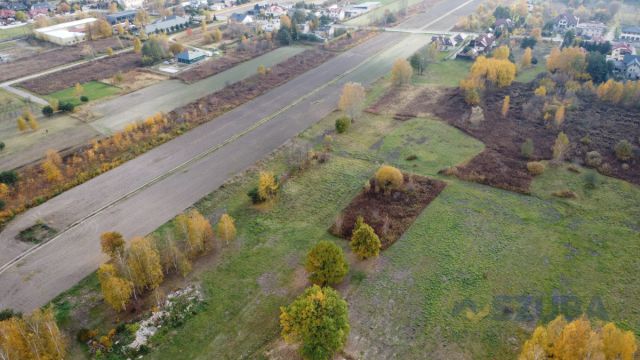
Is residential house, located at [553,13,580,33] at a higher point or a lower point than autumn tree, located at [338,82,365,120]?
higher

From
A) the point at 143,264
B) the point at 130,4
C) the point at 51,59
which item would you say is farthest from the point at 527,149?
the point at 130,4

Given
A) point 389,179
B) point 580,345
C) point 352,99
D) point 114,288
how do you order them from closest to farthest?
point 580,345, point 114,288, point 389,179, point 352,99

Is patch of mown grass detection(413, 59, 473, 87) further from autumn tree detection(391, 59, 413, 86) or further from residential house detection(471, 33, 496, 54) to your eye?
residential house detection(471, 33, 496, 54)

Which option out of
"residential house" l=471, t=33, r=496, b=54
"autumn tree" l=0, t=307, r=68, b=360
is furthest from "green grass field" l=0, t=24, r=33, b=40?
"residential house" l=471, t=33, r=496, b=54

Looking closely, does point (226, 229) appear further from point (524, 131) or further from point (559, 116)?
point (559, 116)

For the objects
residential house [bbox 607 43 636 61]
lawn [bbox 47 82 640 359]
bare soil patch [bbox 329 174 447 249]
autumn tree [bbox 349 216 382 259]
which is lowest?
lawn [bbox 47 82 640 359]
